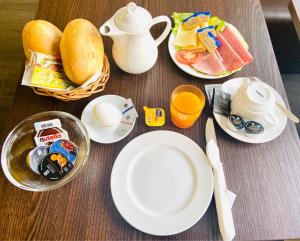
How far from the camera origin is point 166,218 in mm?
567

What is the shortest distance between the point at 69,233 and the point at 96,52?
0.42m

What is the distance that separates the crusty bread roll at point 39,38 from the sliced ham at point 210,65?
0.39m

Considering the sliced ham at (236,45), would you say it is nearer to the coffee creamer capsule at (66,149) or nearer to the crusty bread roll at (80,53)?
the crusty bread roll at (80,53)

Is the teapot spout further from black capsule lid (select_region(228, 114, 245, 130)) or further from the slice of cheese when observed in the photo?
black capsule lid (select_region(228, 114, 245, 130))

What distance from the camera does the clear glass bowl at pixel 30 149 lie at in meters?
0.61

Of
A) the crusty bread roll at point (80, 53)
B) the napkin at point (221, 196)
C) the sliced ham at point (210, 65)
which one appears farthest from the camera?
the sliced ham at point (210, 65)

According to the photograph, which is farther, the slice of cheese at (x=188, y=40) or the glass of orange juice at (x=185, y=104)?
the slice of cheese at (x=188, y=40)

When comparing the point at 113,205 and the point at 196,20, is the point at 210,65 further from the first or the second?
the point at 113,205

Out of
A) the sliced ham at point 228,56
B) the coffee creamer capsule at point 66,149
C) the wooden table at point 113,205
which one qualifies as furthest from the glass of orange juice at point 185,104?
the coffee creamer capsule at point 66,149

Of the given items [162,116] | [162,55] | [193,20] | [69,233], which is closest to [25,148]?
[69,233]

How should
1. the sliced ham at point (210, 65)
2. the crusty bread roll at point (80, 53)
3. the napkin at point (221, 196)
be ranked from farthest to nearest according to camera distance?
the sliced ham at point (210, 65)
the crusty bread roll at point (80, 53)
the napkin at point (221, 196)

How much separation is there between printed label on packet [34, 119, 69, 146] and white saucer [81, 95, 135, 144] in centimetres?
6

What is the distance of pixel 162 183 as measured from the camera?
2.00 ft

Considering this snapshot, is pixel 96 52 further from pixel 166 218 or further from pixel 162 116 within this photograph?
pixel 166 218
